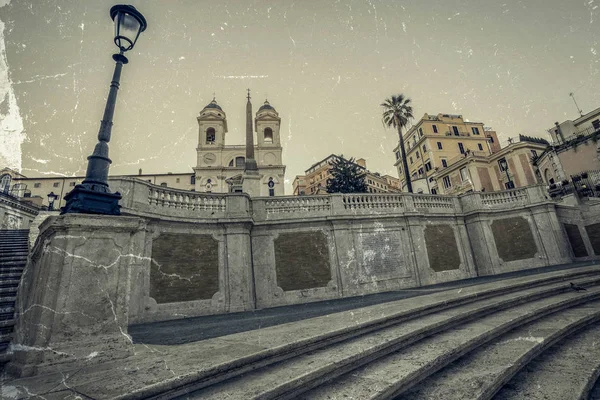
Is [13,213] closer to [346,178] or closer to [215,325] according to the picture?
[215,325]

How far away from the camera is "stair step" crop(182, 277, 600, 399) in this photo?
7.74 ft

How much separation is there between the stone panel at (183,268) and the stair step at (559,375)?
8.79 m

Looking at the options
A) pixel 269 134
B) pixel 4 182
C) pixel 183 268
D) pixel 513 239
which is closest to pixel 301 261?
pixel 183 268

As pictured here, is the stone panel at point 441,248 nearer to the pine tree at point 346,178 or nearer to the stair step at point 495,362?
the stair step at point 495,362

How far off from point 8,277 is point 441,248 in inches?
662

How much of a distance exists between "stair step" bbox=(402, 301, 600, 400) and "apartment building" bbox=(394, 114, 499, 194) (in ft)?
Result: 139

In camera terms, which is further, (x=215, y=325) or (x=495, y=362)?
(x=215, y=325)

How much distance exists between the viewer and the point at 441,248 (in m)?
14.0

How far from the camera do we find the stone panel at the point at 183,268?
29.1 feet

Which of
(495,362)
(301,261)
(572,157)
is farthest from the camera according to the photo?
(572,157)

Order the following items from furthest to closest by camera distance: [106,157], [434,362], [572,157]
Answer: [572,157]
[106,157]
[434,362]

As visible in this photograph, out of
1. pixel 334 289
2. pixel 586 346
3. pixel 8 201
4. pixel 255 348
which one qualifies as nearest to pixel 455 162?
pixel 334 289

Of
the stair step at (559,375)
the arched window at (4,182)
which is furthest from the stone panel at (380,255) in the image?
the arched window at (4,182)

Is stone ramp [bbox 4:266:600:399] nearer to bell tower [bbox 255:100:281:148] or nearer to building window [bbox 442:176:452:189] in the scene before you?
bell tower [bbox 255:100:281:148]
